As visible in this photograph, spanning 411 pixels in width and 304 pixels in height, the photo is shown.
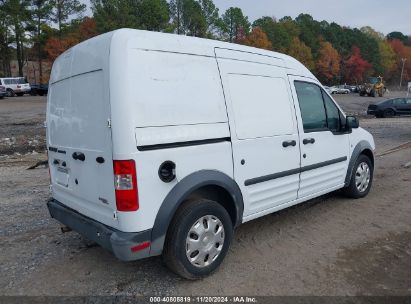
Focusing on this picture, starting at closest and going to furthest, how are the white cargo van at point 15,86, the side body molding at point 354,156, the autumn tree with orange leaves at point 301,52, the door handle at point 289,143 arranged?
the door handle at point 289,143 → the side body molding at point 354,156 → the white cargo van at point 15,86 → the autumn tree with orange leaves at point 301,52

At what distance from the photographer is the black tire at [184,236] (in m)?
3.27

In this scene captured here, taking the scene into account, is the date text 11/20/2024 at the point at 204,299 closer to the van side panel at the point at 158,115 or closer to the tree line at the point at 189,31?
the van side panel at the point at 158,115

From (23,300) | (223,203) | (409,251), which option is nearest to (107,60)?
(223,203)

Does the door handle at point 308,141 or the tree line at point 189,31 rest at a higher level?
the tree line at point 189,31

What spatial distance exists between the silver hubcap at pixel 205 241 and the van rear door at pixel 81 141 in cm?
73

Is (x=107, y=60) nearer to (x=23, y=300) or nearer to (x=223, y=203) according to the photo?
(x=223, y=203)

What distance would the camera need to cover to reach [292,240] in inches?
172

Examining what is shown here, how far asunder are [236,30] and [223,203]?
6326 cm

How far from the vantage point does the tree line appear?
135 ft

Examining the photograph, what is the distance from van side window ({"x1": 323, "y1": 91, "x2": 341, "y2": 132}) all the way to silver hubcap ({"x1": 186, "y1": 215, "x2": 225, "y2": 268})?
2.34m

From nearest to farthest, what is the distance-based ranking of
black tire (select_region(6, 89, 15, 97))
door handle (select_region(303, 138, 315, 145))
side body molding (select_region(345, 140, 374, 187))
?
1. door handle (select_region(303, 138, 315, 145))
2. side body molding (select_region(345, 140, 374, 187))
3. black tire (select_region(6, 89, 15, 97))

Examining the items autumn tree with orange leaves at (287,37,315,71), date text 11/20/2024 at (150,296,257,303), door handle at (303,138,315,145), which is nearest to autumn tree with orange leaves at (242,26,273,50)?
autumn tree with orange leaves at (287,37,315,71)

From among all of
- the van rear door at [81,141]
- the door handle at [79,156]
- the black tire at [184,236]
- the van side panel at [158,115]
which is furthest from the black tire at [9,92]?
the black tire at [184,236]

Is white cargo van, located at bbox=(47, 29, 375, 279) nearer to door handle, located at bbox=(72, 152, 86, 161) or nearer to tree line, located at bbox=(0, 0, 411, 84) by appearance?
door handle, located at bbox=(72, 152, 86, 161)
